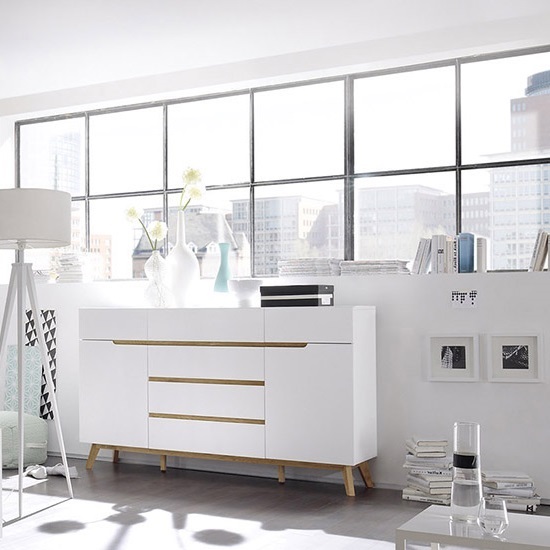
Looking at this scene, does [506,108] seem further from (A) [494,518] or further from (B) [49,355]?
(B) [49,355]

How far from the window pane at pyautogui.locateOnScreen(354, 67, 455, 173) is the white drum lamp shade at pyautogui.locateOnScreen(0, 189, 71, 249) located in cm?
203

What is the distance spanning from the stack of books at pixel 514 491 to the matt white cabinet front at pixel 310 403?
0.74 metres

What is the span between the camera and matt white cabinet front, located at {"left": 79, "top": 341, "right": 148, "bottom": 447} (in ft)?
17.4

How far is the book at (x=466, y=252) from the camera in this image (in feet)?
15.8

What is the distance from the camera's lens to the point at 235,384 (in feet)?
16.4

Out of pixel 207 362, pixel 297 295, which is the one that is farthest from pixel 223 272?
pixel 297 295

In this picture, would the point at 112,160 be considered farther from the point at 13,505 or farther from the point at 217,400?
the point at 13,505

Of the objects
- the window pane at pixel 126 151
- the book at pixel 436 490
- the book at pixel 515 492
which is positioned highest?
the window pane at pixel 126 151

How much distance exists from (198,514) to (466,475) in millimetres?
2043

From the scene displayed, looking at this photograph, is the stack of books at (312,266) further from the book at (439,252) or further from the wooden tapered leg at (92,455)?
the wooden tapered leg at (92,455)

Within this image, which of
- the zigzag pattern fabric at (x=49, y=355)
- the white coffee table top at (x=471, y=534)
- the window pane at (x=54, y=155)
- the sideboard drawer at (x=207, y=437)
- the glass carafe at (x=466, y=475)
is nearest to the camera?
the white coffee table top at (x=471, y=534)

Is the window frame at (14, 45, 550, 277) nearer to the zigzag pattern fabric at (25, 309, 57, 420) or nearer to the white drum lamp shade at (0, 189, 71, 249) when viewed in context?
the zigzag pattern fabric at (25, 309, 57, 420)

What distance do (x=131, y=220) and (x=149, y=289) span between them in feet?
2.34

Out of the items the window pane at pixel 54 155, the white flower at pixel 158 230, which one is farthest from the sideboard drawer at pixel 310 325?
the window pane at pixel 54 155
